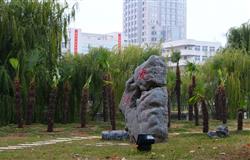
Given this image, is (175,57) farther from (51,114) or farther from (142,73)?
(142,73)

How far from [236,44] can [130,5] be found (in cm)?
3784

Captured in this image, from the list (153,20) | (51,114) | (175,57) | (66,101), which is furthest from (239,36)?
(153,20)

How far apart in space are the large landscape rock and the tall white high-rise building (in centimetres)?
4979

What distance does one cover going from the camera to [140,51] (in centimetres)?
2538

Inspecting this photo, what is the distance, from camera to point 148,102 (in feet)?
40.0

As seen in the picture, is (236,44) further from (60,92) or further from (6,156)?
(6,156)

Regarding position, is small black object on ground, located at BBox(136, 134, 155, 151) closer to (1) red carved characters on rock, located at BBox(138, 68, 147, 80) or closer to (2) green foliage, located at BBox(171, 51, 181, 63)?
(1) red carved characters on rock, located at BBox(138, 68, 147, 80)

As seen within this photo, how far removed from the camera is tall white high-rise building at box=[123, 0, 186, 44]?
229 feet

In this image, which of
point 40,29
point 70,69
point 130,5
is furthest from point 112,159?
point 130,5

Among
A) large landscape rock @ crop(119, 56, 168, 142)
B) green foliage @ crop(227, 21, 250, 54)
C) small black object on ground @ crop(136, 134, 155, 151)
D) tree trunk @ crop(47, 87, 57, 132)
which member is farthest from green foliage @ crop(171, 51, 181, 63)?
small black object on ground @ crop(136, 134, 155, 151)

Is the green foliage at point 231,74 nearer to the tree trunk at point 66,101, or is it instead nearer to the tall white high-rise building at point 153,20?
the tree trunk at point 66,101

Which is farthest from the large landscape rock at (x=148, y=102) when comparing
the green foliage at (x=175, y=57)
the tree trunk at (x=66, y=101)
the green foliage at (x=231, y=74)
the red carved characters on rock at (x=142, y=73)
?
the green foliage at (x=231, y=74)

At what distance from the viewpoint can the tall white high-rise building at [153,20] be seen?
69.9m

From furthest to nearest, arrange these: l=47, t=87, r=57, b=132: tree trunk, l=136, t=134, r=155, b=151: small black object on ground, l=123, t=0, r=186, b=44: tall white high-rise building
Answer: l=123, t=0, r=186, b=44: tall white high-rise building
l=47, t=87, r=57, b=132: tree trunk
l=136, t=134, r=155, b=151: small black object on ground
